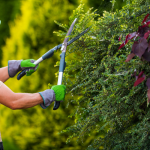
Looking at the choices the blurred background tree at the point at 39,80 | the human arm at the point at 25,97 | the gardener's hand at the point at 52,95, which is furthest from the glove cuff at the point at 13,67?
the blurred background tree at the point at 39,80

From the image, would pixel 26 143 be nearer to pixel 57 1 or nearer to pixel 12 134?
pixel 12 134

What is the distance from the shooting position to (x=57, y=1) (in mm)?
3705

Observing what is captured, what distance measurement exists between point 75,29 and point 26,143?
244 cm

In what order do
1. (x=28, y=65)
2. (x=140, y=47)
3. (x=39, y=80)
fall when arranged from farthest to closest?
1. (x=39, y=80)
2. (x=28, y=65)
3. (x=140, y=47)

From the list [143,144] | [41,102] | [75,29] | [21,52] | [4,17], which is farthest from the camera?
[4,17]

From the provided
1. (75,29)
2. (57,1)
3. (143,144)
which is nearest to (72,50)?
(75,29)

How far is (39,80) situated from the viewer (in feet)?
12.4

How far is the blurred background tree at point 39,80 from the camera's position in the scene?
11.9 feet

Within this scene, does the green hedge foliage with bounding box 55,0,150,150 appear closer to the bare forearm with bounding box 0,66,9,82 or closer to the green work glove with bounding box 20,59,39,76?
the green work glove with bounding box 20,59,39,76

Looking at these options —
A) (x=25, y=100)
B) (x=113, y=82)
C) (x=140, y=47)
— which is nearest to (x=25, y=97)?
(x=25, y=100)

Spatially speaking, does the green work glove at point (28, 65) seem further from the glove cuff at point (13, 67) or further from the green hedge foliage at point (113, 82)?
the green hedge foliage at point (113, 82)

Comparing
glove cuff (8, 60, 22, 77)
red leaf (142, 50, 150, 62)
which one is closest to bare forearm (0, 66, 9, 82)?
glove cuff (8, 60, 22, 77)

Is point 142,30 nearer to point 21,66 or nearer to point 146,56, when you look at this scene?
point 146,56

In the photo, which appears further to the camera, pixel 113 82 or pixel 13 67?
pixel 13 67
